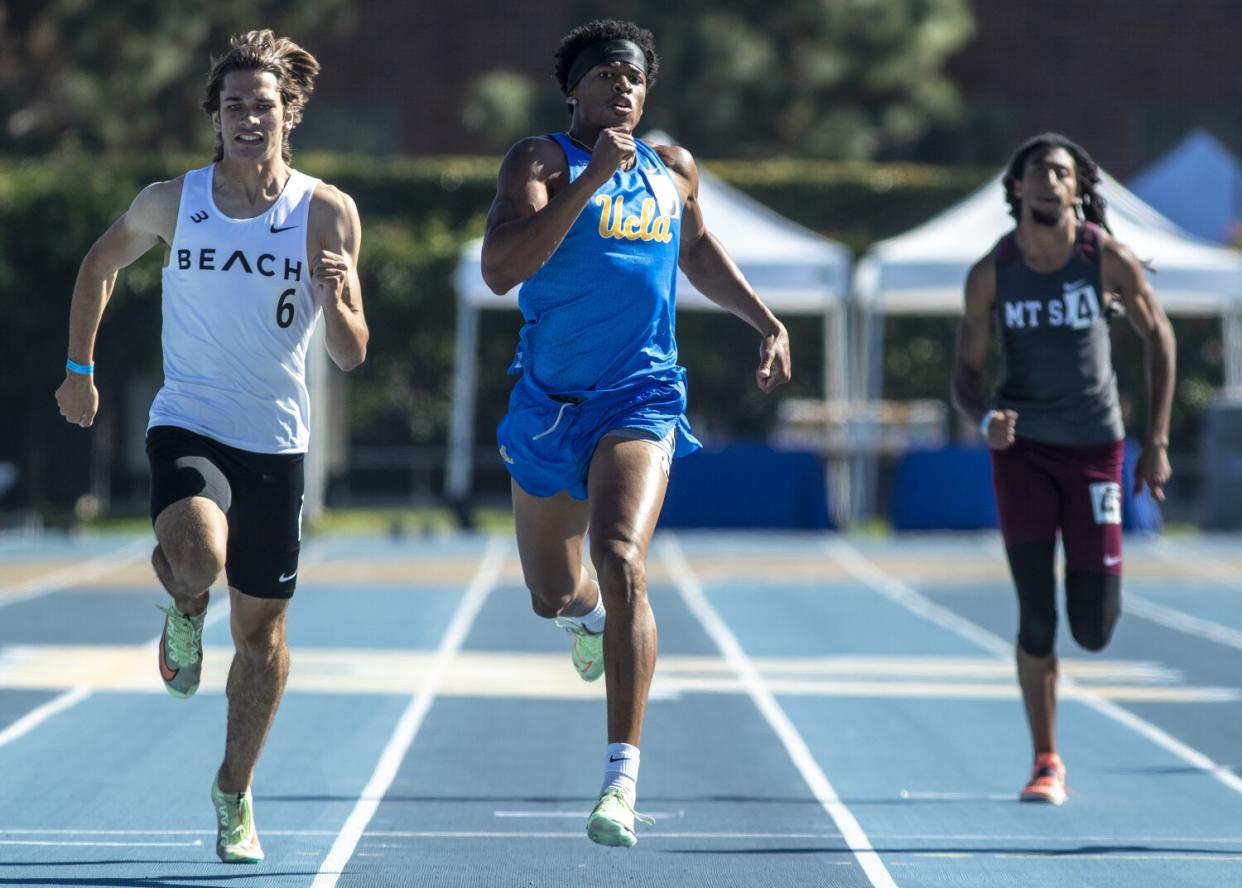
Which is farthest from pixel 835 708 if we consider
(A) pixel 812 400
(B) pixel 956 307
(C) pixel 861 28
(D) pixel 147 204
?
A: (C) pixel 861 28

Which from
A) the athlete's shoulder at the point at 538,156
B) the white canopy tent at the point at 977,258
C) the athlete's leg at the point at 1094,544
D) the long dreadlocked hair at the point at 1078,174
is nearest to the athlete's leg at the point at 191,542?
the athlete's shoulder at the point at 538,156

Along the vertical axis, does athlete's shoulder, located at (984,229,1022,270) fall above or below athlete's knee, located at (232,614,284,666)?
above

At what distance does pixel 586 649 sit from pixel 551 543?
1.67 ft

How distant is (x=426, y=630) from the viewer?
39.3ft

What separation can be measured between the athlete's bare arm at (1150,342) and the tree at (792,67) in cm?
2019

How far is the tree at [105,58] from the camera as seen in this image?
92.5 feet

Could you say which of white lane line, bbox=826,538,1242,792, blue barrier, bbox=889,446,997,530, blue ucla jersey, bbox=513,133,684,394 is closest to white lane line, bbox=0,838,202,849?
blue ucla jersey, bbox=513,133,684,394

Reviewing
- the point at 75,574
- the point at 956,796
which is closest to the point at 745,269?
the point at 75,574

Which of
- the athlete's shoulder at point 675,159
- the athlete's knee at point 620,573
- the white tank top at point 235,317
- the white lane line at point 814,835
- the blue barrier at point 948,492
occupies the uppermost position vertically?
the athlete's shoulder at point 675,159

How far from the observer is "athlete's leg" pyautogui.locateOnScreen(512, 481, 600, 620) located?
5.79 metres

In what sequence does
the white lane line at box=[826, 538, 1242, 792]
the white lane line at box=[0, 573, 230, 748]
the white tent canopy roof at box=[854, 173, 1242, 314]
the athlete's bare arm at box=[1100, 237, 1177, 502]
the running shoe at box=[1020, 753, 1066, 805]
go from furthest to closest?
the white tent canopy roof at box=[854, 173, 1242, 314] → the white lane line at box=[0, 573, 230, 748] → the white lane line at box=[826, 538, 1242, 792] → the athlete's bare arm at box=[1100, 237, 1177, 502] → the running shoe at box=[1020, 753, 1066, 805]

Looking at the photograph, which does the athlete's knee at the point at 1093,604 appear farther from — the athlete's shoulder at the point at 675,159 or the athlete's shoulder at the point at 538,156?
the athlete's shoulder at the point at 538,156

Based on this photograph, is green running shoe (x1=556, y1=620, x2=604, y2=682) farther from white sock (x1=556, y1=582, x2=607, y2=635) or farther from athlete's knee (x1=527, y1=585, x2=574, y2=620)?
athlete's knee (x1=527, y1=585, x2=574, y2=620)

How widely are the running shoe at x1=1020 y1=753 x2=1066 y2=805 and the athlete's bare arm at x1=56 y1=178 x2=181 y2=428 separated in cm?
317
